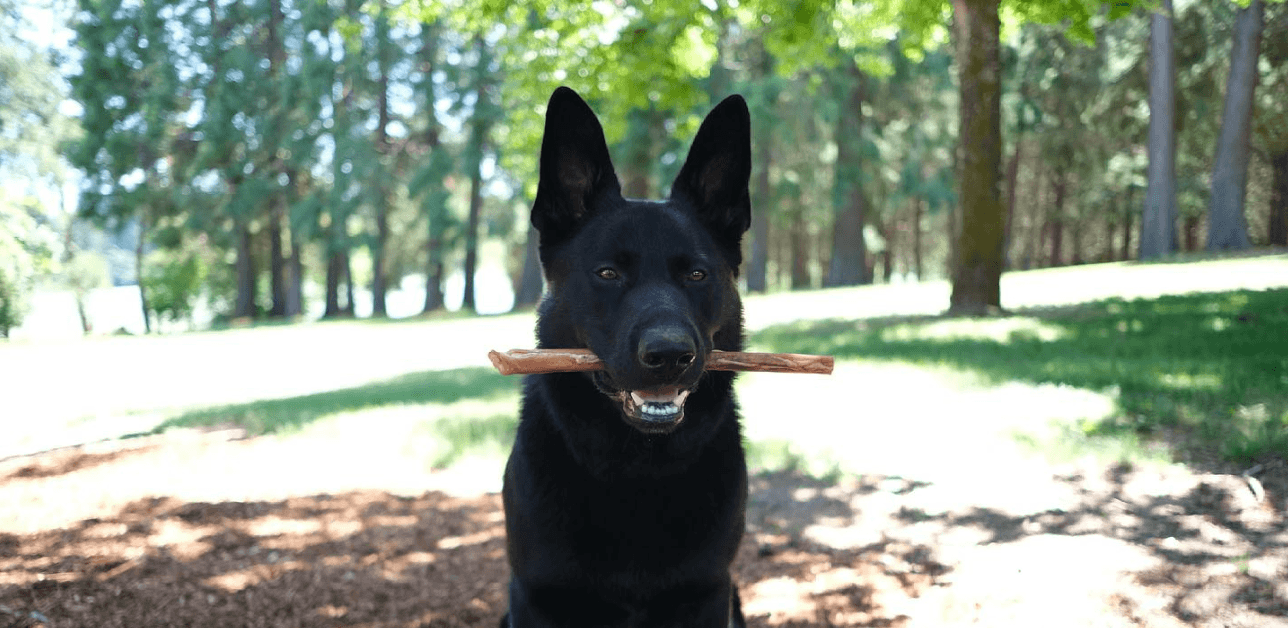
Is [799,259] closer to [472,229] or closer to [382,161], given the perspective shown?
[472,229]

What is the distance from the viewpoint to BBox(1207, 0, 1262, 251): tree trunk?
59.5 ft

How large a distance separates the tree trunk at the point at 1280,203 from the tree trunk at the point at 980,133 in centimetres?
1975

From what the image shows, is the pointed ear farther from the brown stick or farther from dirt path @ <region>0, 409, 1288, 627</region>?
dirt path @ <region>0, 409, 1288, 627</region>

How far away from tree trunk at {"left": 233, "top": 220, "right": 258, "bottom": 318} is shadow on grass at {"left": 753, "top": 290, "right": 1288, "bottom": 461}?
30358mm

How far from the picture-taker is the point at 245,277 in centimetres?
3659

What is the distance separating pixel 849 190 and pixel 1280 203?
1373cm

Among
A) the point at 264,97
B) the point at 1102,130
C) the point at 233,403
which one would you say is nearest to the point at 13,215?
the point at 233,403

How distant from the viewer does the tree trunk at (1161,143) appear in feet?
68.8

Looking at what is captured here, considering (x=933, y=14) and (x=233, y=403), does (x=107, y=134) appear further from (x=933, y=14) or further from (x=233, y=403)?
(x=933, y=14)

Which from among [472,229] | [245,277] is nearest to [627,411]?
[472,229]

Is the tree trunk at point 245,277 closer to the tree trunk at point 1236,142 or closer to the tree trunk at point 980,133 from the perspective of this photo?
the tree trunk at point 980,133

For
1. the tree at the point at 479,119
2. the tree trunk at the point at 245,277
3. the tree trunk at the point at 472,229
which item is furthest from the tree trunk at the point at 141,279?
the tree at the point at 479,119

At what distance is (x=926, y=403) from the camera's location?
784 cm

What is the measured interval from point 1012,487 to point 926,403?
226 cm
